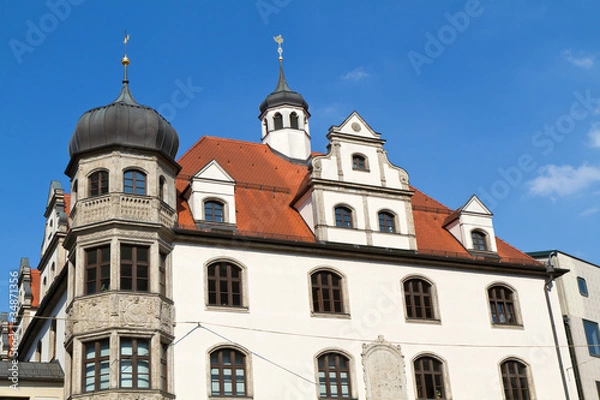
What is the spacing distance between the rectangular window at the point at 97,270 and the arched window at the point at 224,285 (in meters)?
3.65

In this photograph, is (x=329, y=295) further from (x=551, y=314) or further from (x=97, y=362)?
(x=551, y=314)

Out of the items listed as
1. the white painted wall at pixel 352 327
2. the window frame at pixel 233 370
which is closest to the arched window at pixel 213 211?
the white painted wall at pixel 352 327

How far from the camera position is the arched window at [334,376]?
3048 cm

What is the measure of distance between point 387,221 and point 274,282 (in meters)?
6.05

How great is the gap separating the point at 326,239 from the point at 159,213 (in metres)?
6.77

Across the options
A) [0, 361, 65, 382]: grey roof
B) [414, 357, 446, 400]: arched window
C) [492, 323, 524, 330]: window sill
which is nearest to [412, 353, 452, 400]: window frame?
[414, 357, 446, 400]: arched window

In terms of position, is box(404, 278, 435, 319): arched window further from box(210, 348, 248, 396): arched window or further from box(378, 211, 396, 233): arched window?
box(210, 348, 248, 396): arched window

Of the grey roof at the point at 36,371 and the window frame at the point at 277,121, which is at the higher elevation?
the window frame at the point at 277,121

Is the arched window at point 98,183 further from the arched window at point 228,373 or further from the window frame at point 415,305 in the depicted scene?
the window frame at point 415,305

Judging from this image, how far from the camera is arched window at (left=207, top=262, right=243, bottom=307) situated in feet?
98.3

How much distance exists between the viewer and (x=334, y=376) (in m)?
30.8

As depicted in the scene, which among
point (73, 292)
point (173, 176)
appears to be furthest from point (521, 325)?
point (73, 292)

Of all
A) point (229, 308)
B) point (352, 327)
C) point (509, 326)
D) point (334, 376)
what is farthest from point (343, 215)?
point (509, 326)

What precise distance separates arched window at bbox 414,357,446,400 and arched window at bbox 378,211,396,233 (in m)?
5.31
